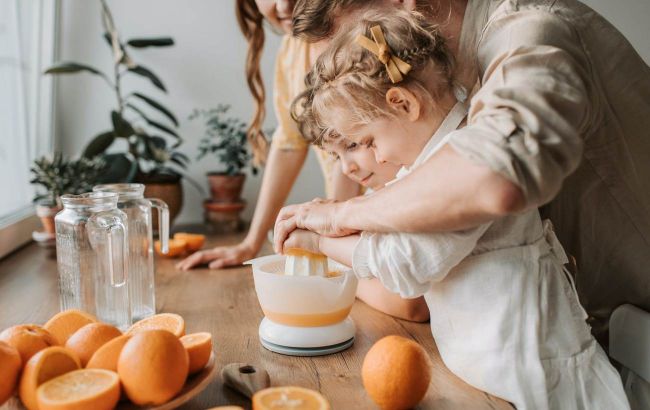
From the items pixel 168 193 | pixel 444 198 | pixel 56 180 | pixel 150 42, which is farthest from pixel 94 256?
pixel 150 42

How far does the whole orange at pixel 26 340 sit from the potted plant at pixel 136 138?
1.53 meters

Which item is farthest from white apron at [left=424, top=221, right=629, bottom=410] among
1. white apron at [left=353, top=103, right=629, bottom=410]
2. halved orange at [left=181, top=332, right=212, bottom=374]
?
halved orange at [left=181, top=332, right=212, bottom=374]

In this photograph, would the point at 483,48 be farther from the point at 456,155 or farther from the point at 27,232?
the point at 27,232

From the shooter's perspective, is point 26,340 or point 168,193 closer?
point 26,340

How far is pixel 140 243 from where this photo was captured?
1.33 meters

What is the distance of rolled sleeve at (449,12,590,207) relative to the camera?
0.75 meters

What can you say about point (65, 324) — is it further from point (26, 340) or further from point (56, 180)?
point (56, 180)

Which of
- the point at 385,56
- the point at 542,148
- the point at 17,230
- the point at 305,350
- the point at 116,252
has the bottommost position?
the point at 17,230

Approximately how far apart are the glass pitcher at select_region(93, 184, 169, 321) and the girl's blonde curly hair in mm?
464

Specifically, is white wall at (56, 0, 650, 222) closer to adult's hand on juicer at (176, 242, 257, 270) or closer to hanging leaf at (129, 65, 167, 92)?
hanging leaf at (129, 65, 167, 92)

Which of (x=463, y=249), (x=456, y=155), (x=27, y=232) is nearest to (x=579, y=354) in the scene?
(x=463, y=249)

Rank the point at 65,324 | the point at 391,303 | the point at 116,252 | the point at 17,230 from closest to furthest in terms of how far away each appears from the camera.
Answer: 1. the point at 65,324
2. the point at 116,252
3. the point at 391,303
4. the point at 17,230

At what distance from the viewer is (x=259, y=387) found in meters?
0.85

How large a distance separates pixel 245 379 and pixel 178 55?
2094mm
